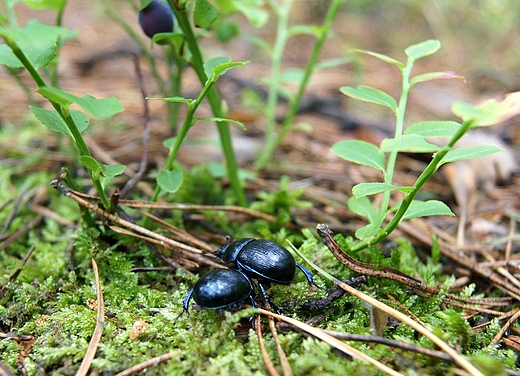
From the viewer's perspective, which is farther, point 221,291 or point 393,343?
point 221,291

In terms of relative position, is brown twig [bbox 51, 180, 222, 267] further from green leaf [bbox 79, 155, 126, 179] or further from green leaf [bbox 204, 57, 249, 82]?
green leaf [bbox 204, 57, 249, 82]

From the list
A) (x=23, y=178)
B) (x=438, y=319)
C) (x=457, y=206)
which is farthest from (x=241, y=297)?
(x=23, y=178)

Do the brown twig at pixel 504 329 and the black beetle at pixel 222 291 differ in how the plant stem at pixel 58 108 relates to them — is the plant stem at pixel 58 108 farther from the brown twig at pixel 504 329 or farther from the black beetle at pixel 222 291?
the brown twig at pixel 504 329

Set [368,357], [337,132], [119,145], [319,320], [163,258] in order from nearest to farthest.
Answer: [368,357]
[319,320]
[163,258]
[119,145]
[337,132]

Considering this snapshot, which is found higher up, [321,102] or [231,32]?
[231,32]

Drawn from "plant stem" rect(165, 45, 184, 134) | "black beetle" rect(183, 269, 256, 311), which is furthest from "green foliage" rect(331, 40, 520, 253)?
"plant stem" rect(165, 45, 184, 134)

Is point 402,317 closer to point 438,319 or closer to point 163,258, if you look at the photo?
point 438,319

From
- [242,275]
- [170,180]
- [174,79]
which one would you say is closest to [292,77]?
[174,79]

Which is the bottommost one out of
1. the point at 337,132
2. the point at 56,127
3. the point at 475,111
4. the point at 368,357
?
the point at 337,132

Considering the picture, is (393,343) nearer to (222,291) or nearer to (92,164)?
(222,291)
